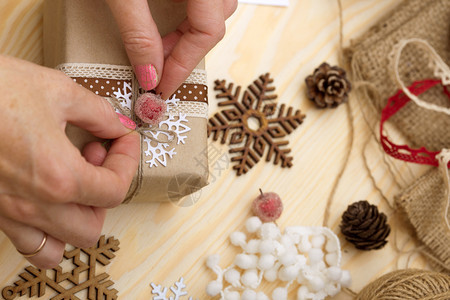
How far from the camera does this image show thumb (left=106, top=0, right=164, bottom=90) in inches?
25.8

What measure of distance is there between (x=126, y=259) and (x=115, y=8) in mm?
455

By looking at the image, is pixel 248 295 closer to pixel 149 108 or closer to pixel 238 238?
pixel 238 238

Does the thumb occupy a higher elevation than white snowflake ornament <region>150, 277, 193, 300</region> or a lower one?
higher

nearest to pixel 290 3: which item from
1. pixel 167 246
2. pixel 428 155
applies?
pixel 428 155

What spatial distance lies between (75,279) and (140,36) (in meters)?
0.45

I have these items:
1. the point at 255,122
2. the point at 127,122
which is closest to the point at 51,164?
the point at 127,122

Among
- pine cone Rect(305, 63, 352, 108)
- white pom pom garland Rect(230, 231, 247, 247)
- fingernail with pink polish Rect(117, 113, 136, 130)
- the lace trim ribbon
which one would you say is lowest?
white pom pom garland Rect(230, 231, 247, 247)

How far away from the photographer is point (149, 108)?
70cm

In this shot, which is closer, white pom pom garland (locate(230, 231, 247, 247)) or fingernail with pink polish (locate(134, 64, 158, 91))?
fingernail with pink polish (locate(134, 64, 158, 91))

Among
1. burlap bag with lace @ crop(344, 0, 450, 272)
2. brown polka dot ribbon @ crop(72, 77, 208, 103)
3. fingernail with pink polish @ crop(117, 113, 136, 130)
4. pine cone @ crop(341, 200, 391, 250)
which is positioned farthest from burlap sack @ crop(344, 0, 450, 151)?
fingernail with pink polish @ crop(117, 113, 136, 130)

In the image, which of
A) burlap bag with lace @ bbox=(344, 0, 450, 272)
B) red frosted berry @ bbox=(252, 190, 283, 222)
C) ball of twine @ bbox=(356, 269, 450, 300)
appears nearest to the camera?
ball of twine @ bbox=(356, 269, 450, 300)

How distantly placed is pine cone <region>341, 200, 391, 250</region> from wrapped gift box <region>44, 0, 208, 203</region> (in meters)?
0.35

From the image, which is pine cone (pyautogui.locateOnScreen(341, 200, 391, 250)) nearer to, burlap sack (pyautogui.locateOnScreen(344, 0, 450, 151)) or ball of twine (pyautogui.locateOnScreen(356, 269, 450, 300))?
ball of twine (pyautogui.locateOnScreen(356, 269, 450, 300))

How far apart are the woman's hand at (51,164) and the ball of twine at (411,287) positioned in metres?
0.49
